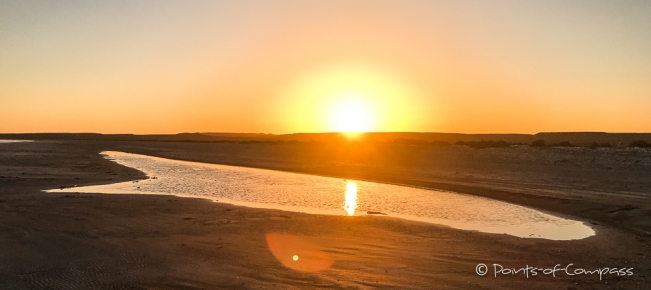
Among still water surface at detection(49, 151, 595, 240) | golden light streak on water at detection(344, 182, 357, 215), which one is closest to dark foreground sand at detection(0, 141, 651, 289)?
still water surface at detection(49, 151, 595, 240)

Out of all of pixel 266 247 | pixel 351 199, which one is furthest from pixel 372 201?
pixel 266 247

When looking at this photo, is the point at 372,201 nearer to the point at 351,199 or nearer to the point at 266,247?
the point at 351,199

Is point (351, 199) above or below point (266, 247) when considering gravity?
above

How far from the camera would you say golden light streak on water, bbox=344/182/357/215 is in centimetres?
1816

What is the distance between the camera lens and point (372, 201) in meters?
20.7

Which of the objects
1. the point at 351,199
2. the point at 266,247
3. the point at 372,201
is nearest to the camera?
the point at 266,247

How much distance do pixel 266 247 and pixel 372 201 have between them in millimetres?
10255

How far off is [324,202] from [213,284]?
1202cm

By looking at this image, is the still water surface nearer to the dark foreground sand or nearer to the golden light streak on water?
the golden light streak on water

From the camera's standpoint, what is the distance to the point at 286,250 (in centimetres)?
1084

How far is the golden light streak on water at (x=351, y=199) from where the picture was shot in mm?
18156

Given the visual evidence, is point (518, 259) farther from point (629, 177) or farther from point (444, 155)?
point (444, 155)

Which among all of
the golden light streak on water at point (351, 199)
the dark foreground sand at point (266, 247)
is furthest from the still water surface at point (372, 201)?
the dark foreground sand at point (266, 247)

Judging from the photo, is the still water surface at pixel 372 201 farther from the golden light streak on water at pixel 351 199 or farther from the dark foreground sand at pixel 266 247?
the dark foreground sand at pixel 266 247
